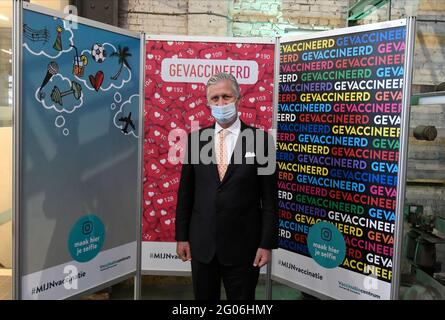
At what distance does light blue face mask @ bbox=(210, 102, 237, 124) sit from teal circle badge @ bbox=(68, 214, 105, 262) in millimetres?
1106

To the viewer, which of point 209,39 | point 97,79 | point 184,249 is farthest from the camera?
point 209,39

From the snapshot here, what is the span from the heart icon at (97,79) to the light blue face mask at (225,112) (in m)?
0.88

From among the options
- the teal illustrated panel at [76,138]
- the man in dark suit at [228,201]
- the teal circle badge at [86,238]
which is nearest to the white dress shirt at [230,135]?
the man in dark suit at [228,201]

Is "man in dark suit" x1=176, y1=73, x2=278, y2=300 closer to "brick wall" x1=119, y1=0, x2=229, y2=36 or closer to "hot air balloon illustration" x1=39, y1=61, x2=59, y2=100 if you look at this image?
"hot air balloon illustration" x1=39, y1=61, x2=59, y2=100

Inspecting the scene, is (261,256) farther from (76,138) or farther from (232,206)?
(76,138)

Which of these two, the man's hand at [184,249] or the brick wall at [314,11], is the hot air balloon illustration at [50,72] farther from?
the brick wall at [314,11]

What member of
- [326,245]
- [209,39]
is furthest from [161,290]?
[209,39]

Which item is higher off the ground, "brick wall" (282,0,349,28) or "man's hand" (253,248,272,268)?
"brick wall" (282,0,349,28)

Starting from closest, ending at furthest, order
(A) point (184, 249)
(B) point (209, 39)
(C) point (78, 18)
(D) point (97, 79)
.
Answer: (A) point (184, 249), (C) point (78, 18), (D) point (97, 79), (B) point (209, 39)

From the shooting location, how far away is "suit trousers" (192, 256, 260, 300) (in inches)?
81.0

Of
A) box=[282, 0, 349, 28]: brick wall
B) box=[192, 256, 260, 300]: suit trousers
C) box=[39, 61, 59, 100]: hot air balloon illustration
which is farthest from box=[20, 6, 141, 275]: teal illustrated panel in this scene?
box=[282, 0, 349, 28]: brick wall

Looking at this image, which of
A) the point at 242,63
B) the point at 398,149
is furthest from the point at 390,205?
the point at 242,63

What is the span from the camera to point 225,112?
6.71 feet

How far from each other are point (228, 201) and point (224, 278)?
0.41 m
